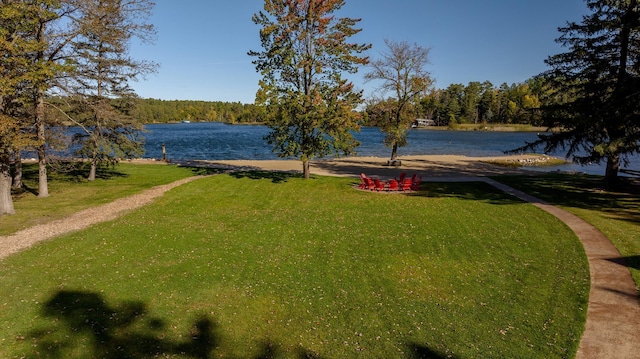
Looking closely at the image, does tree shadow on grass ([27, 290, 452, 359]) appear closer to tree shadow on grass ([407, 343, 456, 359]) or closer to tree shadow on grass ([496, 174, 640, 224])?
tree shadow on grass ([407, 343, 456, 359])

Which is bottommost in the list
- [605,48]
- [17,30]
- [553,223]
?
[553,223]

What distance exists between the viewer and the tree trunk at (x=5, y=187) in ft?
55.9

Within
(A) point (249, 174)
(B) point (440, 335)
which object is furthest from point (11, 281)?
(A) point (249, 174)

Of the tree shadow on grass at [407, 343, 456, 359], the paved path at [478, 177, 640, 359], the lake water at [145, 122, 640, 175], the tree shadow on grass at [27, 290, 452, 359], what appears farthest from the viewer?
the lake water at [145, 122, 640, 175]

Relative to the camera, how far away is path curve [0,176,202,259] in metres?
13.7

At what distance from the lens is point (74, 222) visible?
1653 centimetres

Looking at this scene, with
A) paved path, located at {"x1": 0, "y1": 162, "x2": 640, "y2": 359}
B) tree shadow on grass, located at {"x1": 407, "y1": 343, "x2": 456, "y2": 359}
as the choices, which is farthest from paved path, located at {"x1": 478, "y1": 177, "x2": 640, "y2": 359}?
tree shadow on grass, located at {"x1": 407, "y1": 343, "x2": 456, "y2": 359}

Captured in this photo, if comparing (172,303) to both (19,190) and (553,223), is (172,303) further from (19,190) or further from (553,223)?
(19,190)

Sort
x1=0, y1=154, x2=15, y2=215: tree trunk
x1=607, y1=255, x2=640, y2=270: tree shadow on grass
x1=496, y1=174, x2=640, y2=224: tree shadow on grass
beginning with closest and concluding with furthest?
1. x1=607, y1=255, x2=640, y2=270: tree shadow on grass
2. x1=0, y1=154, x2=15, y2=215: tree trunk
3. x1=496, y1=174, x2=640, y2=224: tree shadow on grass

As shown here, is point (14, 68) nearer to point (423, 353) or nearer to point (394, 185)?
point (423, 353)

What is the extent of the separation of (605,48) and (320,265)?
2067cm

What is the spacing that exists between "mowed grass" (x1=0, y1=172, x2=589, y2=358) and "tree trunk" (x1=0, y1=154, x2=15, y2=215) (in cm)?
516

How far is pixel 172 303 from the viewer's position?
9641 millimetres

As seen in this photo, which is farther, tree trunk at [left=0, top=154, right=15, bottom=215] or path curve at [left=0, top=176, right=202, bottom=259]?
tree trunk at [left=0, top=154, right=15, bottom=215]
